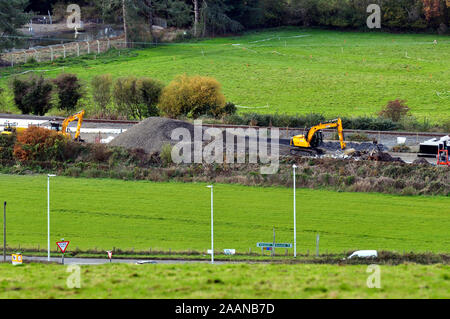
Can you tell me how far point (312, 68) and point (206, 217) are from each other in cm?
5183

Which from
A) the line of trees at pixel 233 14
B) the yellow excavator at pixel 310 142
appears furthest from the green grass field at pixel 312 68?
the yellow excavator at pixel 310 142

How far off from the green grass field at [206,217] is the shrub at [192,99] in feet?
61.6

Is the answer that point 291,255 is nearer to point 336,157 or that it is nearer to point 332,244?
point 332,244

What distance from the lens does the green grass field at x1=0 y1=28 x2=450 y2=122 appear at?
78500 mm

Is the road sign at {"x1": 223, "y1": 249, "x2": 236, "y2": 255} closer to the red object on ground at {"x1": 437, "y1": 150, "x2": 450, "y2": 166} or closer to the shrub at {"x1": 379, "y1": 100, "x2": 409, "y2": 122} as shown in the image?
the red object on ground at {"x1": 437, "y1": 150, "x2": 450, "y2": 166}

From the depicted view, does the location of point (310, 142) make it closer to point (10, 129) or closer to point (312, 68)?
point (10, 129)

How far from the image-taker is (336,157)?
2110 inches

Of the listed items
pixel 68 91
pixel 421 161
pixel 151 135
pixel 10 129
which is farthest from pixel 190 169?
pixel 68 91

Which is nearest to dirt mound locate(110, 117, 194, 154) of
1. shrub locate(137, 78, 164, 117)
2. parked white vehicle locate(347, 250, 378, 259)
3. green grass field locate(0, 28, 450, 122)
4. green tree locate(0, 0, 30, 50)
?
shrub locate(137, 78, 164, 117)

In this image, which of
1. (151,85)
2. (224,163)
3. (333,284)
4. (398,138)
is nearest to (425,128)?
(398,138)

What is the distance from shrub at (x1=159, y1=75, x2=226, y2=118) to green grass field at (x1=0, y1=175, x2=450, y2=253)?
1876 cm

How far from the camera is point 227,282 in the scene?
2211 cm

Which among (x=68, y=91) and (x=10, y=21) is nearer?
(x=68, y=91)

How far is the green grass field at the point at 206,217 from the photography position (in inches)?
1494
